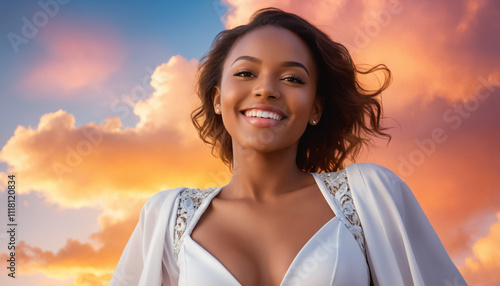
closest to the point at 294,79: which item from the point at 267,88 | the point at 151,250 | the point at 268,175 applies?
the point at 267,88

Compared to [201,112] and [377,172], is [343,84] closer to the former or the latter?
[377,172]

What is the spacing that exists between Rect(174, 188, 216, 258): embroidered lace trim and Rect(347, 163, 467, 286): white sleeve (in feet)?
3.01

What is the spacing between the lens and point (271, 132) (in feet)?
9.48

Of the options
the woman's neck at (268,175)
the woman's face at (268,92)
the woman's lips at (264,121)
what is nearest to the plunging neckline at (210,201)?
the woman's neck at (268,175)

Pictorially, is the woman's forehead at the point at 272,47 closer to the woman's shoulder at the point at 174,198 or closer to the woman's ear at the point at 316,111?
the woman's ear at the point at 316,111

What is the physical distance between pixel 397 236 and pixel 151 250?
1.38m

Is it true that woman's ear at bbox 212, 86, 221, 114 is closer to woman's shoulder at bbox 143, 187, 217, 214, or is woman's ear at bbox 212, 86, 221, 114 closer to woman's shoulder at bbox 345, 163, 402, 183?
woman's shoulder at bbox 143, 187, 217, 214

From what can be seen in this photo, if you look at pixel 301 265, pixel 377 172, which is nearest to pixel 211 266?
pixel 301 265

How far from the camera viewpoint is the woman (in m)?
2.68

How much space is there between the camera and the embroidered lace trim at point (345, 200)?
9.08ft

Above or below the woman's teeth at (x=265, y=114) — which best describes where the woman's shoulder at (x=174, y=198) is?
below

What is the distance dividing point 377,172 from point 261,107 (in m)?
0.73

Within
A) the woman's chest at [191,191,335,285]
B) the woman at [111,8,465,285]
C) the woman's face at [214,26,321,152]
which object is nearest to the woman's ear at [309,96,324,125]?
the woman at [111,8,465,285]

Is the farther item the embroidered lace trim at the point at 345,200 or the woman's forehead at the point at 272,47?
the woman's forehead at the point at 272,47
